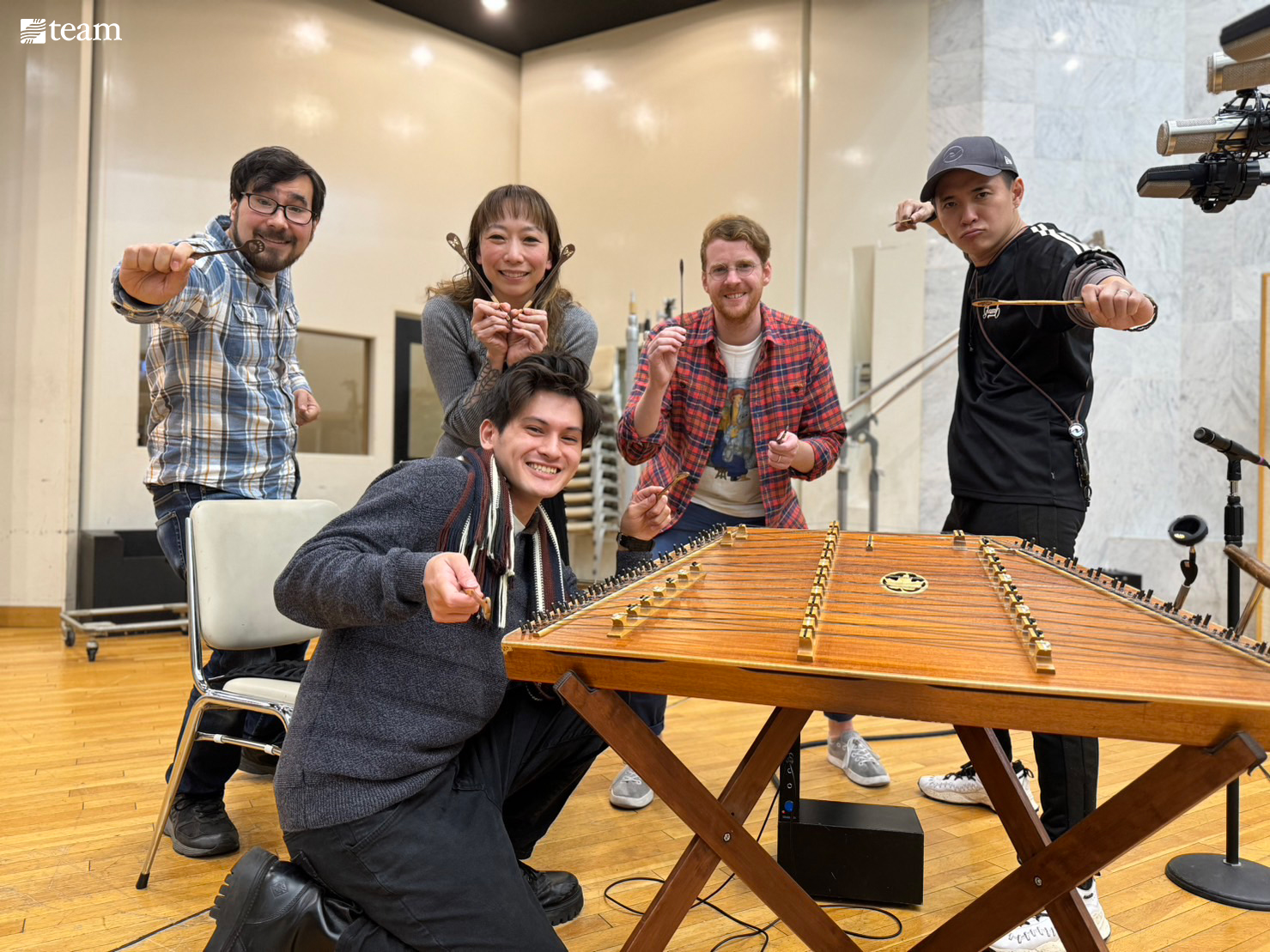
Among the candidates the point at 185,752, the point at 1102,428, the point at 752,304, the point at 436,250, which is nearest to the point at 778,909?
the point at 185,752

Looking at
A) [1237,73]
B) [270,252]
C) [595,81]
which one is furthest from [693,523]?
[595,81]

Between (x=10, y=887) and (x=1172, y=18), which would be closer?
(x=10, y=887)

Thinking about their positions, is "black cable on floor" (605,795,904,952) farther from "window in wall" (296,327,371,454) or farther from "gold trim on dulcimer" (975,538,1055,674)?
"window in wall" (296,327,371,454)

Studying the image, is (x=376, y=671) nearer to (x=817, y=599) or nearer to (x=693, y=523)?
(x=817, y=599)

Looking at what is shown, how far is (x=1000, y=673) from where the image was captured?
3.26ft

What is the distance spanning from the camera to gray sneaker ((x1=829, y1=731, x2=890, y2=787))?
9.01 feet

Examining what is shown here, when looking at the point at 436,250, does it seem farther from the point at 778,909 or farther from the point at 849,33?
the point at 778,909

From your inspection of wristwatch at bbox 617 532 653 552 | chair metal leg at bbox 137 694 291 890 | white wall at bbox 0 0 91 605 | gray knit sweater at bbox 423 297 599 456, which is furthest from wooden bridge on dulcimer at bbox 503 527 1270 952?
white wall at bbox 0 0 91 605

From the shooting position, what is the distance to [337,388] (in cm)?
641

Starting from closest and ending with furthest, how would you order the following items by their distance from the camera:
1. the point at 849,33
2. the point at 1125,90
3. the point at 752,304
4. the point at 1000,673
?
1. the point at 1000,673
2. the point at 752,304
3. the point at 1125,90
4. the point at 849,33

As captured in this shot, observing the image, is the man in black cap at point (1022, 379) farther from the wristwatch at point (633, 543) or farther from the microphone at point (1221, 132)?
the wristwatch at point (633, 543)

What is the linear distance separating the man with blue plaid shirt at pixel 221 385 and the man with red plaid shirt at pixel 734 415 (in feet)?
3.13

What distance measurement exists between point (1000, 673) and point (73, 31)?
251 inches

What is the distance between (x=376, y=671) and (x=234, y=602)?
2.73 feet
